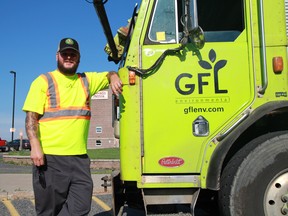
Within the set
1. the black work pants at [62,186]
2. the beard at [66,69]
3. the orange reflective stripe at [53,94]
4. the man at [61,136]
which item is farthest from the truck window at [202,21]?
the black work pants at [62,186]

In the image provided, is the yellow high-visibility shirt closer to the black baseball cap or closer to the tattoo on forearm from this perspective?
the tattoo on forearm

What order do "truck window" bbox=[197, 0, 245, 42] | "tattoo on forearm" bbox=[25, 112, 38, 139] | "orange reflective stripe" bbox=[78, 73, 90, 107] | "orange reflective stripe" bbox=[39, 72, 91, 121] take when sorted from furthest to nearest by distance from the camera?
"truck window" bbox=[197, 0, 245, 42]
"orange reflective stripe" bbox=[78, 73, 90, 107]
"orange reflective stripe" bbox=[39, 72, 91, 121]
"tattoo on forearm" bbox=[25, 112, 38, 139]

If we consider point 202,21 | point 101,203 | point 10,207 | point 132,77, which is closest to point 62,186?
point 132,77

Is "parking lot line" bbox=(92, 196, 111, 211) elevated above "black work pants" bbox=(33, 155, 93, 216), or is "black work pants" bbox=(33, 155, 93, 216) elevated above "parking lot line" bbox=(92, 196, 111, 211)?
"black work pants" bbox=(33, 155, 93, 216)

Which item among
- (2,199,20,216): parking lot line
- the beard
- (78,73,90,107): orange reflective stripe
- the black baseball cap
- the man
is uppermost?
the black baseball cap

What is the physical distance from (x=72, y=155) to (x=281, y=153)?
2022 mm

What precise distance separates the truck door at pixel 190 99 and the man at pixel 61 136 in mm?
441

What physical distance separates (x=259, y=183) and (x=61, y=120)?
1.98 metres

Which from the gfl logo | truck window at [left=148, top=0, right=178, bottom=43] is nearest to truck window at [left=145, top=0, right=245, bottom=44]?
truck window at [left=148, top=0, right=178, bottom=43]

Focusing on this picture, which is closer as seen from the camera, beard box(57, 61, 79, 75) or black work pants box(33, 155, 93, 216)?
black work pants box(33, 155, 93, 216)

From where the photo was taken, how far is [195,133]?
12.2 ft

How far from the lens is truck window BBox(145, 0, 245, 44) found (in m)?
3.90

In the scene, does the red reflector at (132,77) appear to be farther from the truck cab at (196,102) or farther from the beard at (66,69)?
the beard at (66,69)

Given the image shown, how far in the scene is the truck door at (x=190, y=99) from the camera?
3.72 metres
